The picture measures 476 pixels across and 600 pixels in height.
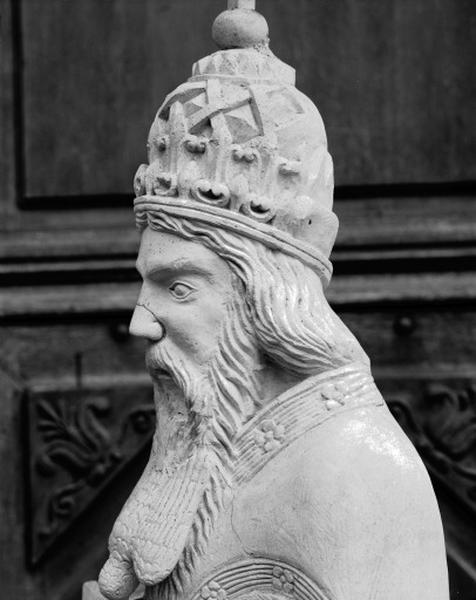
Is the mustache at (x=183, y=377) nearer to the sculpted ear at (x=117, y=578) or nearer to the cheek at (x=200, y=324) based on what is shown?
the cheek at (x=200, y=324)

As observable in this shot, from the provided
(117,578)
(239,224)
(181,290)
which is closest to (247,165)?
(239,224)

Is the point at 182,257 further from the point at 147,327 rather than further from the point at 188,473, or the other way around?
the point at 188,473

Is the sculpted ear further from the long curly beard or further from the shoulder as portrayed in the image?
the shoulder

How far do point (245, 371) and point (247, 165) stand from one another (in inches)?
11.5

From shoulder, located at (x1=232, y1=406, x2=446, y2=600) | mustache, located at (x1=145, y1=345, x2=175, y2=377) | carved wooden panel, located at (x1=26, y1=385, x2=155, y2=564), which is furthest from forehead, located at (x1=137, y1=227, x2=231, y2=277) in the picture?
carved wooden panel, located at (x1=26, y1=385, x2=155, y2=564)

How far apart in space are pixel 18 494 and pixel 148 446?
0.30 metres

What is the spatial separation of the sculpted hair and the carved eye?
0.22 feet

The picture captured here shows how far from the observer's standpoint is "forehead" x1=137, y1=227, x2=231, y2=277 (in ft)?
8.16

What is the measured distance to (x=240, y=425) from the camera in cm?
248

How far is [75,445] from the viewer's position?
147 inches

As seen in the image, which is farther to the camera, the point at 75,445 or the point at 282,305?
the point at 75,445

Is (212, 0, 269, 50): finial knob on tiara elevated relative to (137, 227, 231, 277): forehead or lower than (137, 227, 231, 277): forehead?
elevated

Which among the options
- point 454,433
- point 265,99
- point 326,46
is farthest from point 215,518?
point 326,46

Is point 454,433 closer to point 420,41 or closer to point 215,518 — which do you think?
point 420,41
